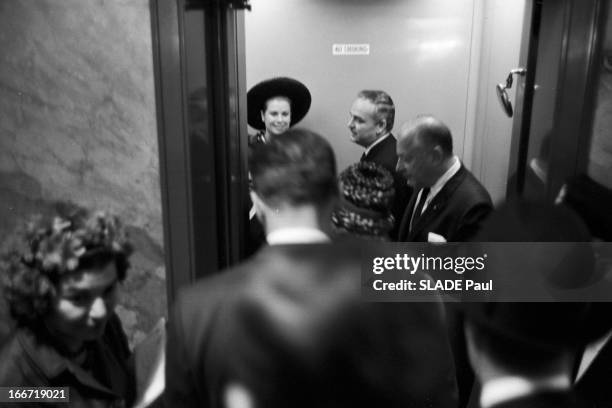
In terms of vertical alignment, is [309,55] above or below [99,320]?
above

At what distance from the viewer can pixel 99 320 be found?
0.96 metres

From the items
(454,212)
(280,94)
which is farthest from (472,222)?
(280,94)

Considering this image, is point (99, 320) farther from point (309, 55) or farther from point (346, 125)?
point (309, 55)

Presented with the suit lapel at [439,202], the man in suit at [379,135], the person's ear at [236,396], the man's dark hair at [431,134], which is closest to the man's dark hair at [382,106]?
the man in suit at [379,135]

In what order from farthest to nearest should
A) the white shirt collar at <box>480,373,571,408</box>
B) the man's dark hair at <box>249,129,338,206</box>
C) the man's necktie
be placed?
the man's necktie → the white shirt collar at <box>480,373,571,408</box> → the man's dark hair at <box>249,129,338,206</box>

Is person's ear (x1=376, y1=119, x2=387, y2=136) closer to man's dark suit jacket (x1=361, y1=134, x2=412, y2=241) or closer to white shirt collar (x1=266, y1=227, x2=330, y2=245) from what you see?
man's dark suit jacket (x1=361, y1=134, x2=412, y2=241)

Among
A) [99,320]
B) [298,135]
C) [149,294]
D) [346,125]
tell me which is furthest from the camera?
[346,125]

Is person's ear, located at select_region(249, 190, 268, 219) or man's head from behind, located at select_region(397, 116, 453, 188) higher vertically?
man's head from behind, located at select_region(397, 116, 453, 188)

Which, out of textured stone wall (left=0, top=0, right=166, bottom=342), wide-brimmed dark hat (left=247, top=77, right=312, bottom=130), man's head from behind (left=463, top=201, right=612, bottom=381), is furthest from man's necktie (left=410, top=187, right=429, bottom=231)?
textured stone wall (left=0, top=0, right=166, bottom=342)

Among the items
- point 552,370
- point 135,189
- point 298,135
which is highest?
point 298,135

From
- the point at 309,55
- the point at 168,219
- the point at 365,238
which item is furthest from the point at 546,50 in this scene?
the point at 168,219

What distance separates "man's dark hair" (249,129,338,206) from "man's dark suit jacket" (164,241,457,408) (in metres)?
0.08

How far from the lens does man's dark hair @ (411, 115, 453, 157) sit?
3.71 ft

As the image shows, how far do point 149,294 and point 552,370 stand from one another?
2.64 feet
